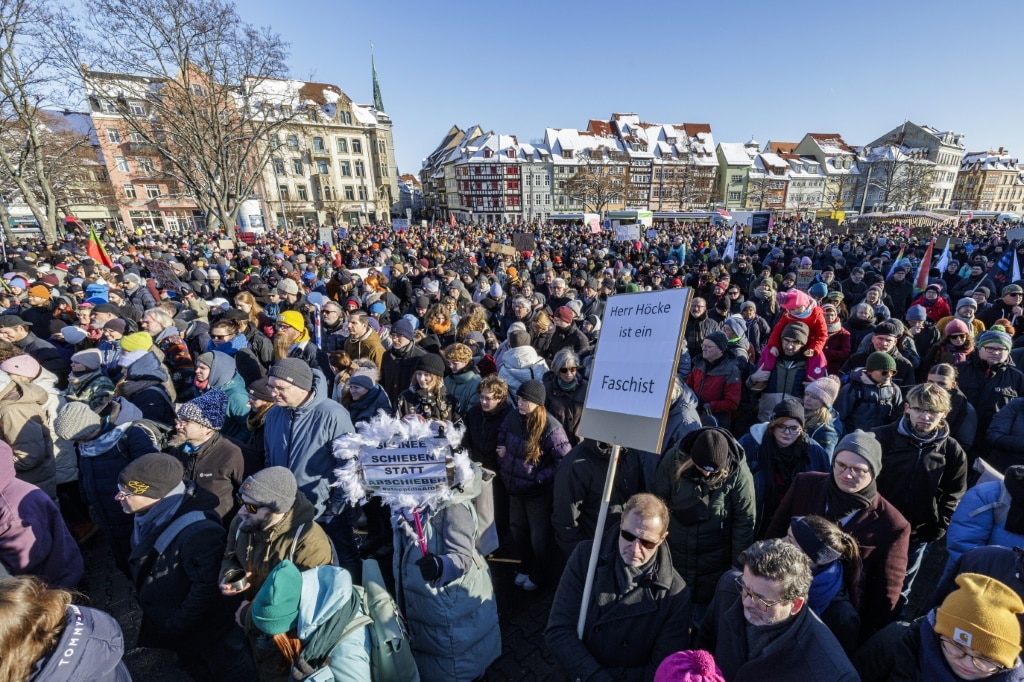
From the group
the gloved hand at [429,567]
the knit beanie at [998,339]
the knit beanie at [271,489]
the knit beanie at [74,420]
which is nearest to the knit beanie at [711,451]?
the gloved hand at [429,567]

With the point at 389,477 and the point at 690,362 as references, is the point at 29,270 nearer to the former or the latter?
the point at 389,477

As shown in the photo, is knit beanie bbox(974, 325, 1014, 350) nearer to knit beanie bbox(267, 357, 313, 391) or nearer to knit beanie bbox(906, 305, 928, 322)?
knit beanie bbox(906, 305, 928, 322)

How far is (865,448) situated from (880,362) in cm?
193

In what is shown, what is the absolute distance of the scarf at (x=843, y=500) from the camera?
235 centimetres

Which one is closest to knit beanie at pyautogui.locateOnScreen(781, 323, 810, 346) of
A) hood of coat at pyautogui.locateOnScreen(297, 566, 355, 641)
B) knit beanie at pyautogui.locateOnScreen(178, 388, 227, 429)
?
hood of coat at pyautogui.locateOnScreen(297, 566, 355, 641)

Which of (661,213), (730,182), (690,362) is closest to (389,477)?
(690,362)

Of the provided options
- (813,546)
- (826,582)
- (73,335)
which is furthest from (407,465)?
(73,335)

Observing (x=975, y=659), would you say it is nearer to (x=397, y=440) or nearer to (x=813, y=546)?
(x=813, y=546)

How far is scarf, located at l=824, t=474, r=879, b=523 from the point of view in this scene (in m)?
2.35

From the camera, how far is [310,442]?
322 cm

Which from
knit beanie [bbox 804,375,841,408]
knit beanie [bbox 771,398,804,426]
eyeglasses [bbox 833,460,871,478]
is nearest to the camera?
eyeglasses [bbox 833,460,871,478]

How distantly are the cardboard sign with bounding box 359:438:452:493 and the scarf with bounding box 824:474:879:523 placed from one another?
2160mm

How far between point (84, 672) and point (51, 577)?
5.36 feet

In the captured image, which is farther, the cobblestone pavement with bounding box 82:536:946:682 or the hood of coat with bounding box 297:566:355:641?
the cobblestone pavement with bounding box 82:536:946:682
